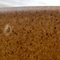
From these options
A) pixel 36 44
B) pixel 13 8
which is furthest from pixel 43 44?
pixel 13 8

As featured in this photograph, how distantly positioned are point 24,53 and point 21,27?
16 cm

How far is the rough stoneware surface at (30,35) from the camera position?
0.76m

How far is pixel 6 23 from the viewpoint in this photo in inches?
31.3

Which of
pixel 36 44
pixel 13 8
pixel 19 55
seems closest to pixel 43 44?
pixel 36 44

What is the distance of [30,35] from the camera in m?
0.77

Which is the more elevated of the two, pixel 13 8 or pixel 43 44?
pixel 13 8

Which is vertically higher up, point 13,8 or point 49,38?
point 13,8

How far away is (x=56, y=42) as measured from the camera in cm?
76

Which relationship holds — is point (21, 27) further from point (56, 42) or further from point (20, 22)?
point (56, 42)

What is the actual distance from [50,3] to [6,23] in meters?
0.29

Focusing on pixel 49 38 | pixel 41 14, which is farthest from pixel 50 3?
pixel 49 38

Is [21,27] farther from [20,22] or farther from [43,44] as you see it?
[43,44]

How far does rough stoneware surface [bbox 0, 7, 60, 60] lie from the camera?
29.9 inches

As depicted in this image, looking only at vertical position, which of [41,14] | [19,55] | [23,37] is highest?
[41,14]
